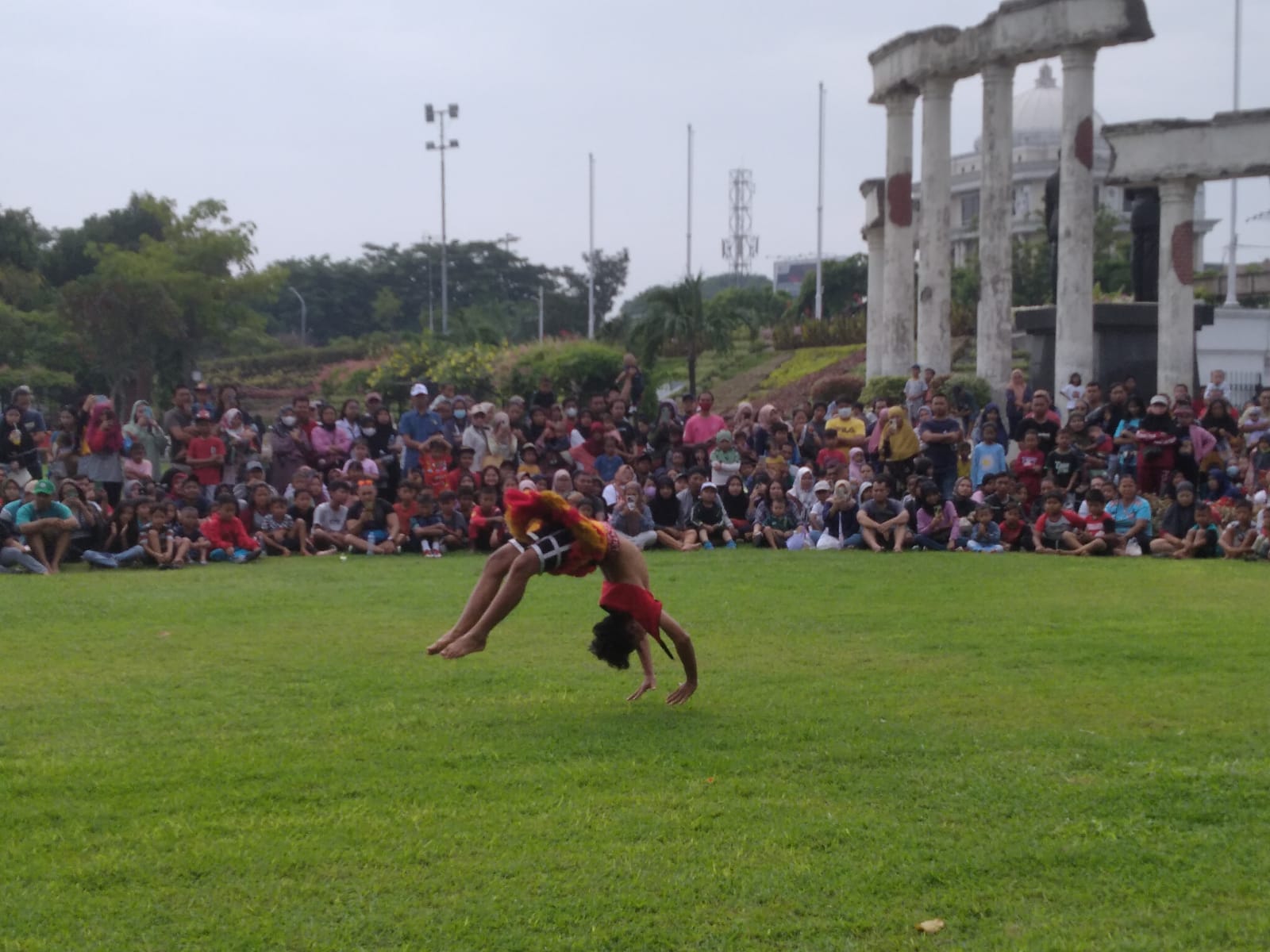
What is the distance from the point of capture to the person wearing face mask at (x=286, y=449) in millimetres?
19219

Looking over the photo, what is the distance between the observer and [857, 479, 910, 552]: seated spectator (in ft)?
57.0

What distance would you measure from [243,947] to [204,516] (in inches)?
518

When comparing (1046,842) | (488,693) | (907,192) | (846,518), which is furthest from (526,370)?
(1046,842)

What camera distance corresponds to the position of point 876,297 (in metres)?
28.9

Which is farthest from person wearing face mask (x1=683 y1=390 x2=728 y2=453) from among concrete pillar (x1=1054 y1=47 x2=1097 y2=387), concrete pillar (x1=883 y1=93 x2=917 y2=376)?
concrete pillar (x1=883 y1=93 x2=917 y2=376)

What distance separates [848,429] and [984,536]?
3441mm

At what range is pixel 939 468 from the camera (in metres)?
18.5

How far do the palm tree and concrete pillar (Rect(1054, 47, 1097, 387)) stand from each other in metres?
14.2

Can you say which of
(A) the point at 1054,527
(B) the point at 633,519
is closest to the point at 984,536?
(A) the point at 1054,527

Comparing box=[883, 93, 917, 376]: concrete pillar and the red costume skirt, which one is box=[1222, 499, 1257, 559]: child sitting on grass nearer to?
the red costume skirt

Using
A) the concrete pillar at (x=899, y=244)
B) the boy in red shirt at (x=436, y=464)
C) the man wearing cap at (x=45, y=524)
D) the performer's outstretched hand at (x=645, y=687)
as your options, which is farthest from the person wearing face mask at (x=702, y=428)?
the performer's outstretched hand at (x=645, y=687)

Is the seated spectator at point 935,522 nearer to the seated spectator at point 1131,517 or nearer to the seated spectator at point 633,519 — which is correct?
the seated spectator at point 1131,517

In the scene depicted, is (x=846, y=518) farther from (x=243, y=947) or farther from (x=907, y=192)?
(x=243, y=947)

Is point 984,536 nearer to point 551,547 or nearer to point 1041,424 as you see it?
point 1041,424
